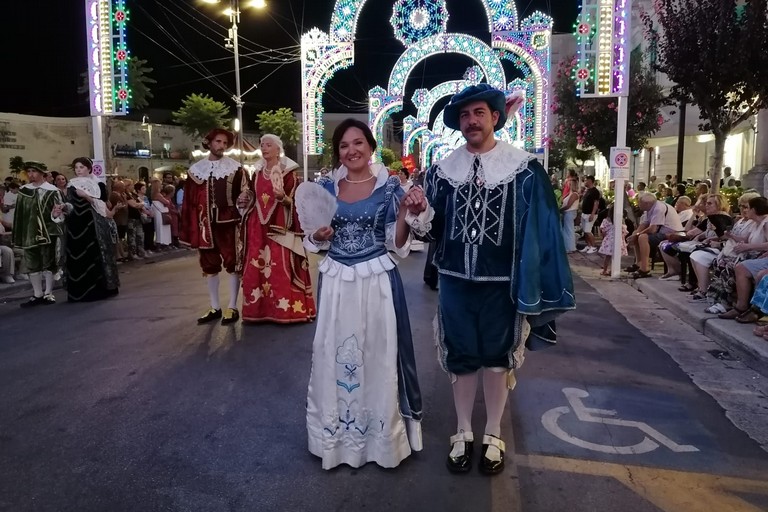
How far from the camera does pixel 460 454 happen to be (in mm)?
3131

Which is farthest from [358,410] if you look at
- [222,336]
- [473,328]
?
[222,336]

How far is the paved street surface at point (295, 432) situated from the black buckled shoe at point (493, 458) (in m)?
0.07

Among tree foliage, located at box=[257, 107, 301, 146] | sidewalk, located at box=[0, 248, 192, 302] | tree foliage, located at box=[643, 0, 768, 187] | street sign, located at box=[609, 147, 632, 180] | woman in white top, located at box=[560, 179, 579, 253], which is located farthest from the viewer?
tree foliage, located at box=[257, 107, 301, 146]

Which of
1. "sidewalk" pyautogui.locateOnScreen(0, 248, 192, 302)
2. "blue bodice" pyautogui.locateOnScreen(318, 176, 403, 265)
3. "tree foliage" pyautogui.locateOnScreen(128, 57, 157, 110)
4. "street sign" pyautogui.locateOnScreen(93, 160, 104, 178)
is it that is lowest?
"sidewalk" pyautogui.locateOnScreen(0, 248, 192, 302)

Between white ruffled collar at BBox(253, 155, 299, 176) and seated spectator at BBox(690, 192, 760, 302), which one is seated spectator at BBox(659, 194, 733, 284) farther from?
white ruffled collar at BBox(253, 155, 299, 176)

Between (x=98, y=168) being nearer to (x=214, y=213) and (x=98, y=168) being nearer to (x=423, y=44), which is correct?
(x=214, y=213)

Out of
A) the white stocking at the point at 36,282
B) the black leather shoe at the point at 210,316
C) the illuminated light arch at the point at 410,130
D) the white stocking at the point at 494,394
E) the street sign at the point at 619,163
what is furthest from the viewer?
the illuminated light arch at the point at 410,130

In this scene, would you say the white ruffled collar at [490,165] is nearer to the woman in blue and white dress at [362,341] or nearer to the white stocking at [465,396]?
the woman in blue and white dress at [362,341]

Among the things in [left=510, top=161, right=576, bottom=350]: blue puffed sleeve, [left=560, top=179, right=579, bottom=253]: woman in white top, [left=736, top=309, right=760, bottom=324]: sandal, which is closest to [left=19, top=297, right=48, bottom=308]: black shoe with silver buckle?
[left=510, top=161, right=576, bottom=350]: blue puffed sleeve

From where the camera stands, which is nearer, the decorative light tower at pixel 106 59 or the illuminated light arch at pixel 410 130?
the decorative light tower at pixel 106 59

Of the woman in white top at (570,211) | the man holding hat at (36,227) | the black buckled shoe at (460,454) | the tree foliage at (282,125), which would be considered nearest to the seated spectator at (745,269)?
the black buckled shoe at (460,454)

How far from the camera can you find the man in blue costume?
2.91 meters

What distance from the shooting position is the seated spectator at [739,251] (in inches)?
241

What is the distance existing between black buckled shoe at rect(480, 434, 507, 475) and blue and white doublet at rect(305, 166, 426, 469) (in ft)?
1.35
